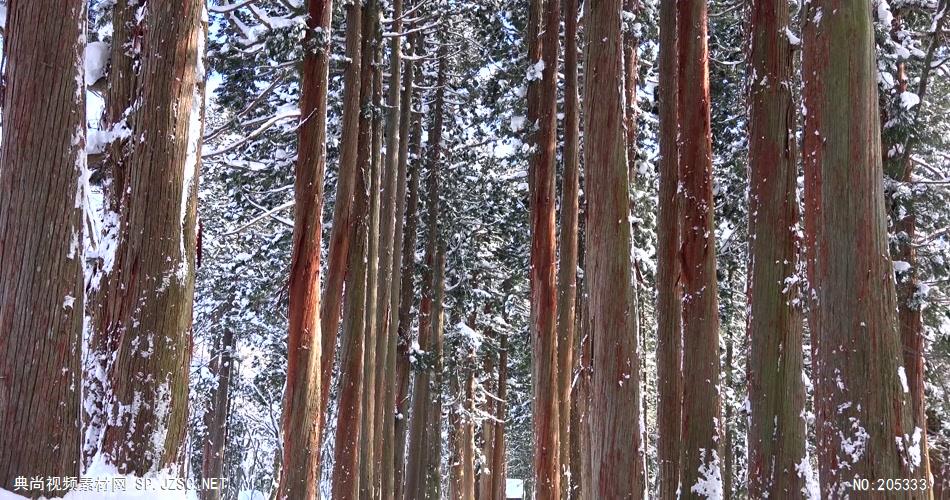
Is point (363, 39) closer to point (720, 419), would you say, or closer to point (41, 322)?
point (720, 419)

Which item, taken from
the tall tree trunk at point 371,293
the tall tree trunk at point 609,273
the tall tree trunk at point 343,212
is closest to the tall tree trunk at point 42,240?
the tall tree trunk at point 609,273

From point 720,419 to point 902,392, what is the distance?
3.28 metres

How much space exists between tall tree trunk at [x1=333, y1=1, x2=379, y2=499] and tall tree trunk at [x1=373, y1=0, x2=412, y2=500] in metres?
2.15

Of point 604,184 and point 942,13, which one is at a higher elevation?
point 942,13

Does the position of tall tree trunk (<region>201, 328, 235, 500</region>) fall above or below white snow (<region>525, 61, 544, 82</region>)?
below

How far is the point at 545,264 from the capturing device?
1192 cm

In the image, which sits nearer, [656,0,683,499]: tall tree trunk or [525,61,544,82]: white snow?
[656,0,683,499]: tall tree trunk

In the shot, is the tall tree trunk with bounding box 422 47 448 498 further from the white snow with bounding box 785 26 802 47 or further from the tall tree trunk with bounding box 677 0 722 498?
the white snow with bounding box 785 26 802 47

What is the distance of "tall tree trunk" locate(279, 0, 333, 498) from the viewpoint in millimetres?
9289

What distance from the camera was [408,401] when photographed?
67.2ft

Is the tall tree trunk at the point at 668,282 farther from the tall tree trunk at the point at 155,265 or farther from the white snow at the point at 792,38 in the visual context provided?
the tall tree trunk at the point at 155,265

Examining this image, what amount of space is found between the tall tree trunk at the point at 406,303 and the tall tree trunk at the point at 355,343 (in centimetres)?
607

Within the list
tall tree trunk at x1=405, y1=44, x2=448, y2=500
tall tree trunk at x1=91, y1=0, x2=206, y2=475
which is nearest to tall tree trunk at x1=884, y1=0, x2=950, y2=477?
tall tree trunk at x1=91, y1=0, x2=206, y2=475

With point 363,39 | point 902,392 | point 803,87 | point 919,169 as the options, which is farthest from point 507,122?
point 902,392
